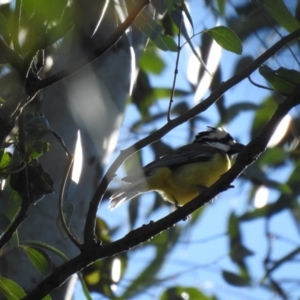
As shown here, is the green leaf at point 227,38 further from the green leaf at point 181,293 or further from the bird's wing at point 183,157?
the green leaf at point 181,293

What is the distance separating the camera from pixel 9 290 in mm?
1203

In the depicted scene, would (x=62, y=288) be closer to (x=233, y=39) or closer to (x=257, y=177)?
(x=233, y=39)

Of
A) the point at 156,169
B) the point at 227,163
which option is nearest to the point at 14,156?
the point at 156,169

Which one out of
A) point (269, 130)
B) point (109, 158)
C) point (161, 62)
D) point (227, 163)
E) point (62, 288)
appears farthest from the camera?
point (161, 62)

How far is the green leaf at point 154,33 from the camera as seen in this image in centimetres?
125

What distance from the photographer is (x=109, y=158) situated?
1874mm

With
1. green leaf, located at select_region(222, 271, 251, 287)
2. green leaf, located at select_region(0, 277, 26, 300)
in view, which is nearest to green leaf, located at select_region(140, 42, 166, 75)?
green leaf, located at select_region(222, 271, 251, 287)

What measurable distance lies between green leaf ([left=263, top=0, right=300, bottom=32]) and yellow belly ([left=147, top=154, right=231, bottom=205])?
1.08m

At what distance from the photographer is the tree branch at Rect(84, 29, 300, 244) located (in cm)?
98

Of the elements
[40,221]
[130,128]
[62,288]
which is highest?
[130,128]

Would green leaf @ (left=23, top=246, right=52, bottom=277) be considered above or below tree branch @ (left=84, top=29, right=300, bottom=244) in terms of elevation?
below

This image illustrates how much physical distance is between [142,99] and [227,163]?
505mm

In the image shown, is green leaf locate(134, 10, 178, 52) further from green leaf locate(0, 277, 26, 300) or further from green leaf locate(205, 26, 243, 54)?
green leaf locate(0, 277, 26, 300)

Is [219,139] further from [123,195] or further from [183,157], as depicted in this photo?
[123,195]
